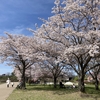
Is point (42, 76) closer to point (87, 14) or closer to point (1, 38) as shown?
point (1, 38)

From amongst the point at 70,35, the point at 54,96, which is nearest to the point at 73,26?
the point at 70,35

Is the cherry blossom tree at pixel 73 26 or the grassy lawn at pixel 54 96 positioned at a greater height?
the cherry blossom tree at pixel 73 26

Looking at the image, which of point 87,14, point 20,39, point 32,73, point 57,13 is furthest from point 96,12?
point 32,73

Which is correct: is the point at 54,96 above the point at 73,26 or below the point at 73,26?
below

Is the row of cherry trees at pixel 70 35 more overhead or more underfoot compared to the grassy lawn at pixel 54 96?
more overhead

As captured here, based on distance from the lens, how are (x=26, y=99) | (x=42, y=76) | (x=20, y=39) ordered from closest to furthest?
(x=26, y=99)
(x=20, y=39)
(x=42, y=76)

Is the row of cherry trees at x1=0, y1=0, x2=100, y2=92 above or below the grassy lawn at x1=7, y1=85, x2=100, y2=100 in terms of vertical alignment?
above

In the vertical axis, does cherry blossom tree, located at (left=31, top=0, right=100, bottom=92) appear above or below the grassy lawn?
above

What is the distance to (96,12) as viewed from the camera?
13977 millimetres

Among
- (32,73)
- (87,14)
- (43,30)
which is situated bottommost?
(32,73)

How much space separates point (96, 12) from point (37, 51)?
20.6 feet

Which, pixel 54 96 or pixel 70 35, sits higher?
pixel 70 35

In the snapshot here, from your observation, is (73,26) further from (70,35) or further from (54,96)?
(54,96)

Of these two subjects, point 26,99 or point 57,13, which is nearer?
point 26,99
